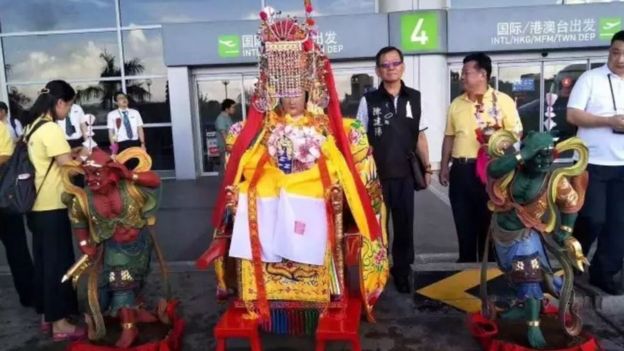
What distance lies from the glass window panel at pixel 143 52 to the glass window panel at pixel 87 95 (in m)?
0.48

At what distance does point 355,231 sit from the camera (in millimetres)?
2980

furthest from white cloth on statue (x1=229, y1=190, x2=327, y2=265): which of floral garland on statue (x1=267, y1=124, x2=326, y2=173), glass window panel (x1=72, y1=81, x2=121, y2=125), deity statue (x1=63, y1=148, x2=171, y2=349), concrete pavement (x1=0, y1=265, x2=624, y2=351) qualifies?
glass window panel (x1=72, y1=81, x2=121, y2=125)

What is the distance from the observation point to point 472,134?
3.79 m

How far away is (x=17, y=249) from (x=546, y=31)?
27.4 feet

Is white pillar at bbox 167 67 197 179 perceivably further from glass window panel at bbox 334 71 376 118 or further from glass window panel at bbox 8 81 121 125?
glass window panel at bbox 334 71 376 118

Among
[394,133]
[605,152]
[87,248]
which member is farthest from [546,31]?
[87,248]

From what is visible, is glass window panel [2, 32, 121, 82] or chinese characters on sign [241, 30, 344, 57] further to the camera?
glass window panel [2, 32, 121, 82]

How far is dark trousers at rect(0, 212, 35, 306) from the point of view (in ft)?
12.1

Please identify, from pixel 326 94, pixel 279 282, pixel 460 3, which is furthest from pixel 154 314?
pixel 460 3

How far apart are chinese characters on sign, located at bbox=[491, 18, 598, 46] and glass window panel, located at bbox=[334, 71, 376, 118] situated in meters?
2.19

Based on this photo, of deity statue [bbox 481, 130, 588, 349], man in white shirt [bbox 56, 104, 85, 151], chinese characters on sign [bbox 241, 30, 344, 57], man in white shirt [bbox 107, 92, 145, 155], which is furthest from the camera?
chinese characters on sign [bbox 241, 30, 344, 57]

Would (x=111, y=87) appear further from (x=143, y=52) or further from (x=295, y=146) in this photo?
(x=295, y=146)

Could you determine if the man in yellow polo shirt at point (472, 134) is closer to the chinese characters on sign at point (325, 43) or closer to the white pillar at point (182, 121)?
the chinese characters on sign at point (325, 43)

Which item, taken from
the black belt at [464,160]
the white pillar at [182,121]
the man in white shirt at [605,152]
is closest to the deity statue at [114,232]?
the black belt at [464,160]
